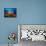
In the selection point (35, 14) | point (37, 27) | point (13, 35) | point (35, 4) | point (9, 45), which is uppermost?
point (35, 4)

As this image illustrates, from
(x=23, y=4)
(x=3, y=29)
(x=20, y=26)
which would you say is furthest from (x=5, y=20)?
(x=23, y=4)

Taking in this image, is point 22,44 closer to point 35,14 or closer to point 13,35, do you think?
point 13,35

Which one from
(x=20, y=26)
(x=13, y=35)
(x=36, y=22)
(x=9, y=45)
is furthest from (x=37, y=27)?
(x=9, y=45)

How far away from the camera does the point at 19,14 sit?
378cm

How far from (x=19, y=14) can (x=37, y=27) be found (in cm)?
68

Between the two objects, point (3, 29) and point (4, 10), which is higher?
point (4, 10)

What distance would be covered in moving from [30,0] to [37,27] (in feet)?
2.84

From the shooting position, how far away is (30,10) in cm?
378

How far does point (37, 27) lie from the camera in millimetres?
3637

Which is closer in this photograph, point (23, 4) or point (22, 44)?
point (22, 44)

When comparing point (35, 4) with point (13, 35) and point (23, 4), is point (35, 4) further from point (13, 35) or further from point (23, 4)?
point (13, 35)

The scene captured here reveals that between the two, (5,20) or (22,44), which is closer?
(22,44)

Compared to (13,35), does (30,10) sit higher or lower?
higher

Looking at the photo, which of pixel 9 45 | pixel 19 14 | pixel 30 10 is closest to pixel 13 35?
pixel 9 45
